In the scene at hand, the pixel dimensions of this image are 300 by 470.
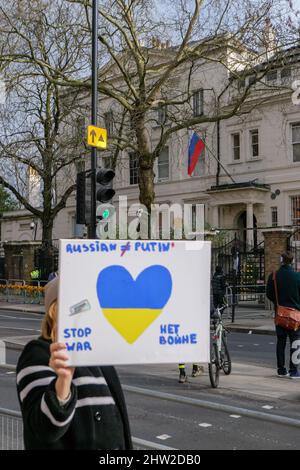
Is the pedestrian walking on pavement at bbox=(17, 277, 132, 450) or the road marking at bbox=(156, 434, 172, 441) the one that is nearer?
the pedestrian walking on pavement at bbox=(17, 277, 132, 450)

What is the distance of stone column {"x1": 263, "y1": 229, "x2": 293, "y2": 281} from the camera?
22.2 metres

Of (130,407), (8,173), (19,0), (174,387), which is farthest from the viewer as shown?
(8,173)

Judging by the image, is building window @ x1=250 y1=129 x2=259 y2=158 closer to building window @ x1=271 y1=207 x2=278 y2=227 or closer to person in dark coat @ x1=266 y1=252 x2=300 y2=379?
building window @ x1=271 y1=207 x2=278 y2=227

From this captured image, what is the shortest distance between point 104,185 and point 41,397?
9.96 m

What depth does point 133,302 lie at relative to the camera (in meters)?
2.50

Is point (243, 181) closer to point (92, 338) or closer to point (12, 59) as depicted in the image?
point (12, 59)

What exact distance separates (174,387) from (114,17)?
45.9 feet

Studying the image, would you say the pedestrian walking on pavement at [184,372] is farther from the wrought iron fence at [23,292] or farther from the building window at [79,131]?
the wrought iron fence at [23,292]

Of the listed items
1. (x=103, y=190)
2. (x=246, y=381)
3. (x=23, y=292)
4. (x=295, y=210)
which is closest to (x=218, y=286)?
(x=103, y=190)

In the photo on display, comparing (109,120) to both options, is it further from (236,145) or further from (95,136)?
(236,145)

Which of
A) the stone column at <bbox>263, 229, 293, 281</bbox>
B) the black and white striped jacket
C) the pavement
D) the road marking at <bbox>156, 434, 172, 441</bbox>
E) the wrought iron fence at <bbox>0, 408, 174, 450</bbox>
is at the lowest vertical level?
the pavement

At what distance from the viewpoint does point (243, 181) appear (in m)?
33.3

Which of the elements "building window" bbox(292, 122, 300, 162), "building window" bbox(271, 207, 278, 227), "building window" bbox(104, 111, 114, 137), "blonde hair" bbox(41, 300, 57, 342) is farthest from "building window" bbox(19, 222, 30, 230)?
"blonde hair" bbox(41, 300, 57, 342)

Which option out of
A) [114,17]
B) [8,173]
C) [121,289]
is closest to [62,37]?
[114,17]
